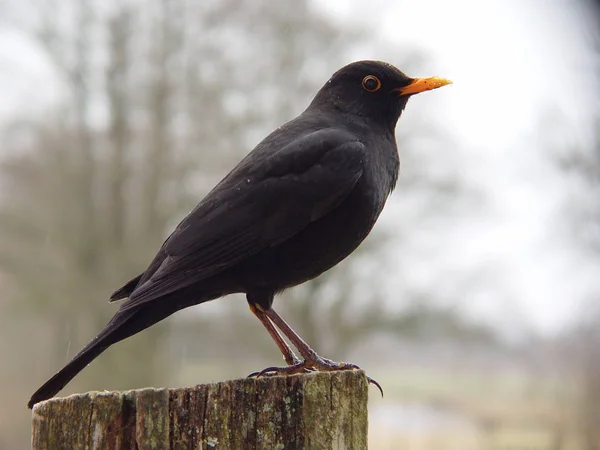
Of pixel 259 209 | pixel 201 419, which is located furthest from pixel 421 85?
pixel 201 419

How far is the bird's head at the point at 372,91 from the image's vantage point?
167 inches

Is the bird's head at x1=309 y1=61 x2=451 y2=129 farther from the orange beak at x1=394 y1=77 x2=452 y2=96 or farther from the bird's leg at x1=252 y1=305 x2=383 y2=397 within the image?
the bird's leg at x1=252 y1=305 x2=383 y2=397

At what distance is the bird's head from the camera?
13.9 feet

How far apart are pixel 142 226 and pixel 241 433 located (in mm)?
11517

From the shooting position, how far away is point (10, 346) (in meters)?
14.9

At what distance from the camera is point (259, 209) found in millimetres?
3695

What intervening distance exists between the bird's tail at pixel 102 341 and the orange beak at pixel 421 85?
184 cm

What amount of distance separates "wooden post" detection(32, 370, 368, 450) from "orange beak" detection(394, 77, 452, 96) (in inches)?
83.1

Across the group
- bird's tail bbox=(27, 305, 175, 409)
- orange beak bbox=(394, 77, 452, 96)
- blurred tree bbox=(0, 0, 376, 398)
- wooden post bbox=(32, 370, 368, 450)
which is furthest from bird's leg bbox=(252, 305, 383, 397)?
blurred tree bbox=(0, 0, 376, 398)

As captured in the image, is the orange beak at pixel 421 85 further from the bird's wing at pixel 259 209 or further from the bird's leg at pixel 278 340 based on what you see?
the bird's leg at pixel 278 340

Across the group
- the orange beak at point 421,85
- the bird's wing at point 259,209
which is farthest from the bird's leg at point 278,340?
the orange beak at point 421,85

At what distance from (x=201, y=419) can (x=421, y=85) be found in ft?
8.08

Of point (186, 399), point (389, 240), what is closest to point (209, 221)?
point (186, 399)

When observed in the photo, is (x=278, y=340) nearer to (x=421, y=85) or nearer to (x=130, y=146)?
(x=421, y=85)
